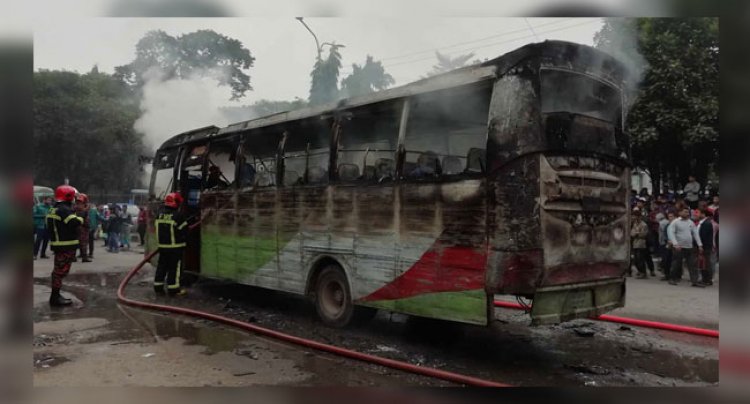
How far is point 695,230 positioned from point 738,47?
642 centimetres

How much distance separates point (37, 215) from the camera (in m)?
13.4

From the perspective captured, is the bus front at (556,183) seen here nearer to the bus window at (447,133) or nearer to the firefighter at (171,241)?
the bus window at (447,133)

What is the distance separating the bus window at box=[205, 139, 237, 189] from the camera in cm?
880

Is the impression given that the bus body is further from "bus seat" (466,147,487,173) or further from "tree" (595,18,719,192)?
"tree" (595,18,719,192)

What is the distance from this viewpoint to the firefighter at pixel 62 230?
828cm

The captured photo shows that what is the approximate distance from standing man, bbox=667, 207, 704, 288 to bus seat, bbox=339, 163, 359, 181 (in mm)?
7062

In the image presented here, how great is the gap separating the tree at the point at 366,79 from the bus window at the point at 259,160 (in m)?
2.45

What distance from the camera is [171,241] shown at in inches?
365

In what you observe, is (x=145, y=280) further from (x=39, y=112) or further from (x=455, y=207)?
(x=455, y=207)

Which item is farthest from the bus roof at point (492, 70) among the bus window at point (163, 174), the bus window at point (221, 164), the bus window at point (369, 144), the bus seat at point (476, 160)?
the bus window at point (163, 174)

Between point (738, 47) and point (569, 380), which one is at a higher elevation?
point (738, 47)

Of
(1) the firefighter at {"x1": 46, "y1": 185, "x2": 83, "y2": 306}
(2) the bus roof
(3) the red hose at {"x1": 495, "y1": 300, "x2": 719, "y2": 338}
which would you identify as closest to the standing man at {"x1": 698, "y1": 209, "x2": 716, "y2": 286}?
(3) the red hose at {"x1": 495, "y1": 300, "x2": 719, "y2": 338}

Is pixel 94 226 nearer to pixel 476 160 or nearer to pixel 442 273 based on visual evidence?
pixel 442 273

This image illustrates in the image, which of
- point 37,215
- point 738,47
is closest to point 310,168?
point 738,47
